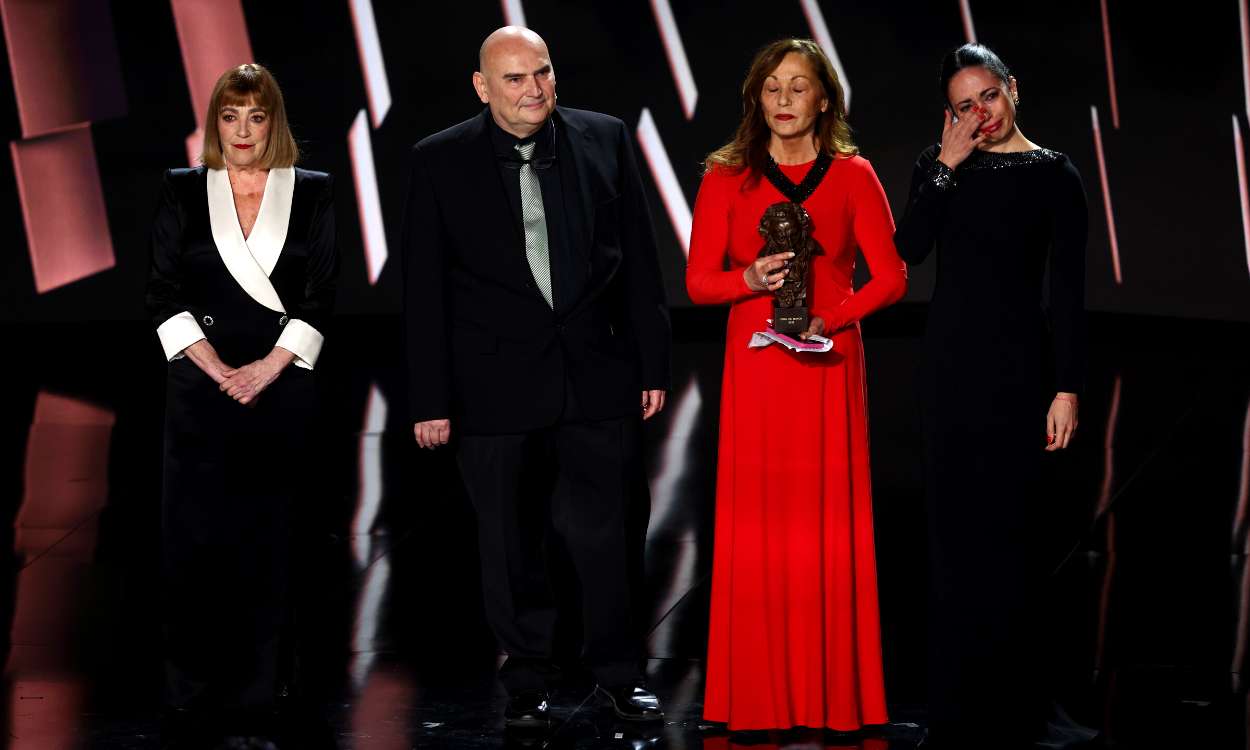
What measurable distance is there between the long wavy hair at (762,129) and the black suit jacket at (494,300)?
28 centimetres

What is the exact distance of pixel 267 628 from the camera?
3.83 meters

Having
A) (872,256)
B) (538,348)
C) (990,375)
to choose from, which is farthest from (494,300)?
(990,375)

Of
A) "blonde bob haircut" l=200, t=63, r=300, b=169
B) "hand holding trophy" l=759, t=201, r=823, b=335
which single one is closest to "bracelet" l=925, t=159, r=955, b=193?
"hand holding trophy" l=759, t=201, r=823, b=335

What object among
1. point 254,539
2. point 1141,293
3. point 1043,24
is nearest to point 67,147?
point 1043,24

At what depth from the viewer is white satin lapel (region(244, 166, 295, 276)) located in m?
3.71

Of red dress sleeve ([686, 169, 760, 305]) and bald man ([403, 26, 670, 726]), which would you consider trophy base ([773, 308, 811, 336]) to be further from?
bald man ([403, 26, 670, 726])

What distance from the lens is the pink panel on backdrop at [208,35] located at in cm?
1088

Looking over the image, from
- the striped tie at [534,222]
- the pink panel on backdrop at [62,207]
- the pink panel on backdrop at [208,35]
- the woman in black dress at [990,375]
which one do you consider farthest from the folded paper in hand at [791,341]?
the pink panel on backdrop at [62,207]

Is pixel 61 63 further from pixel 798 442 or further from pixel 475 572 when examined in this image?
pixel 798 442

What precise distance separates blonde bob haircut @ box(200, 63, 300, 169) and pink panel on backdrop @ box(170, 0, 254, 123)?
744 cm

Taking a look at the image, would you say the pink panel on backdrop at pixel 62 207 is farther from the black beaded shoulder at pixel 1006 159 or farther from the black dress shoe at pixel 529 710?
the black beaded shoulder at pixel 1006 159

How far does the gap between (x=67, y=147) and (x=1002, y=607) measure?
882 cm

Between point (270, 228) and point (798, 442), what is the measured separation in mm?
1248

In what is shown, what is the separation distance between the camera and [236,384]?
369 cm
